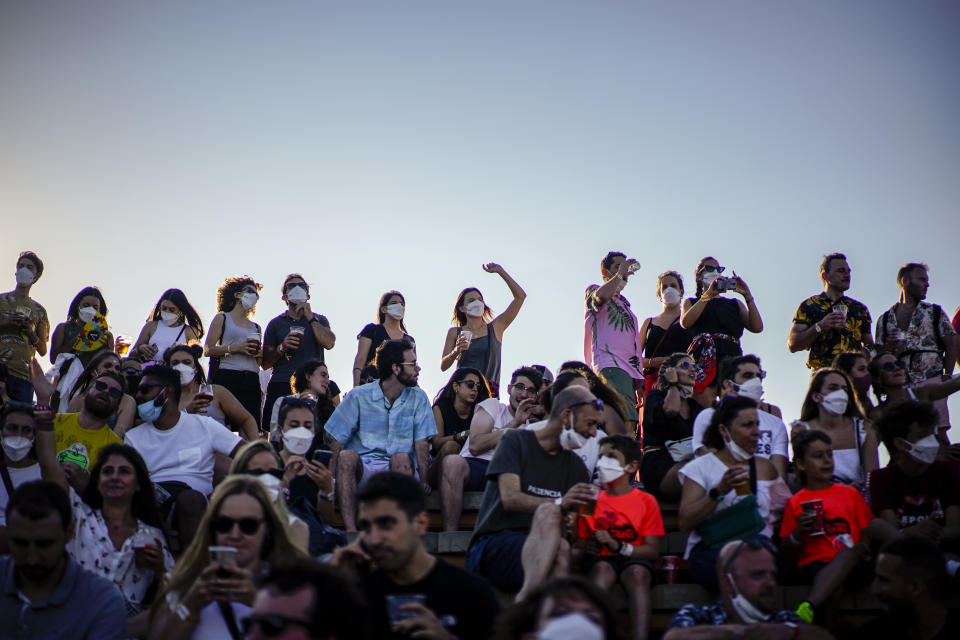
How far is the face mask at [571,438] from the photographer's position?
6434 millimetres

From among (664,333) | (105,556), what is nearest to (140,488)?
(105,556)

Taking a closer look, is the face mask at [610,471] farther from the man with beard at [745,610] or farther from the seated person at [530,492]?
the man with beard at [745,610]

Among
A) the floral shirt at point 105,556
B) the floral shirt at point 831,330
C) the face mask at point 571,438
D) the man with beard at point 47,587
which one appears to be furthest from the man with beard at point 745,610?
the floral shirt at point 831,330

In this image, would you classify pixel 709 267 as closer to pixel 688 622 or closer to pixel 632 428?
pixel 632 428

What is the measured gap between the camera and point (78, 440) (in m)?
7.48

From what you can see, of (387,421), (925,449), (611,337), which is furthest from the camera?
(611,337)

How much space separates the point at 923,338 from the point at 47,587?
8.02 meters

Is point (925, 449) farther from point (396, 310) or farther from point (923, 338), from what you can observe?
point (396, 310)

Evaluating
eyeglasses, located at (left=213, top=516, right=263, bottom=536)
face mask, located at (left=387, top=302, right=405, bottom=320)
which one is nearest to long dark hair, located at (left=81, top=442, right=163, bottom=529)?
eyeglasses, located at (left=213, top=516, right=263, bottom=536)

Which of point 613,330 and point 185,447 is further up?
point 613,330

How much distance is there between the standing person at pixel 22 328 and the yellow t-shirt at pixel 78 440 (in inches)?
74.2

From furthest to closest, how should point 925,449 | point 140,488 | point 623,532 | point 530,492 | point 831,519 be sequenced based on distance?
point 925,449, point 831,519, point 530,492, point 623,532, point 140,488

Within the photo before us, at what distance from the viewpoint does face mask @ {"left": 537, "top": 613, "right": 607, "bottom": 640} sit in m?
3.59

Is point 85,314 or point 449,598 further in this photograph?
point 85,314
